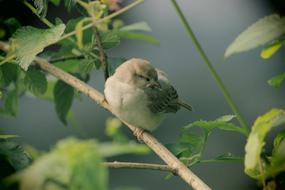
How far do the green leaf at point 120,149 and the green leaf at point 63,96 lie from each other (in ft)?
3.12

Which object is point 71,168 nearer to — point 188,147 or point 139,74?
point 188,147

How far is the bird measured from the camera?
2.08 metres

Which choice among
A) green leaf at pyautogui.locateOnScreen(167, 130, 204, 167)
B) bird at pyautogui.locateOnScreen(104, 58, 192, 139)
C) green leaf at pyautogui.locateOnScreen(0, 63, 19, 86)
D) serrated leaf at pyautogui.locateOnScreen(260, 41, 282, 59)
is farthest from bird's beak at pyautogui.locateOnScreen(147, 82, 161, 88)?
serrated leaf at pyautogui.locateOnScreen(260, 41, 282, 59)

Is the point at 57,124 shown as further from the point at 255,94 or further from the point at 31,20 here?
the point at 255,94

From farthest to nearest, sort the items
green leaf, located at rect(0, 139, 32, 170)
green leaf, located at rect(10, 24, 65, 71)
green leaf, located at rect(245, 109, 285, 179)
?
green leaf, located at rect(10, 24, 65, 71), green leaf, located at rect(0, 139, 32, 170), green leaf, located at rect(245, 109, 285, 179)

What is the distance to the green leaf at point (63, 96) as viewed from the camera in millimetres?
1323

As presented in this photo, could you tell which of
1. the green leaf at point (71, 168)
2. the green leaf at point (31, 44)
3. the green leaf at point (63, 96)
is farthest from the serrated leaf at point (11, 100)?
the green leaf at point (71, 168)

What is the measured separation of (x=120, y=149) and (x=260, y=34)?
0.22 metres

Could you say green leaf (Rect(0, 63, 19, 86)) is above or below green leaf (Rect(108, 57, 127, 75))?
above

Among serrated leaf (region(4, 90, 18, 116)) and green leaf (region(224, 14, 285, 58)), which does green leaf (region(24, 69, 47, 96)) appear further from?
green leaf (region(224, 14, 285, 58))

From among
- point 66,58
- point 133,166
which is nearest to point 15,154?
point 133,166

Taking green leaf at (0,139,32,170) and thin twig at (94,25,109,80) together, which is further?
thin twig at (94,25,109,80)

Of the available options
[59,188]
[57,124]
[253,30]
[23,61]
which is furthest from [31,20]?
[59,188]

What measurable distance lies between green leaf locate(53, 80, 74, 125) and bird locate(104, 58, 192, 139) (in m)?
0.70
